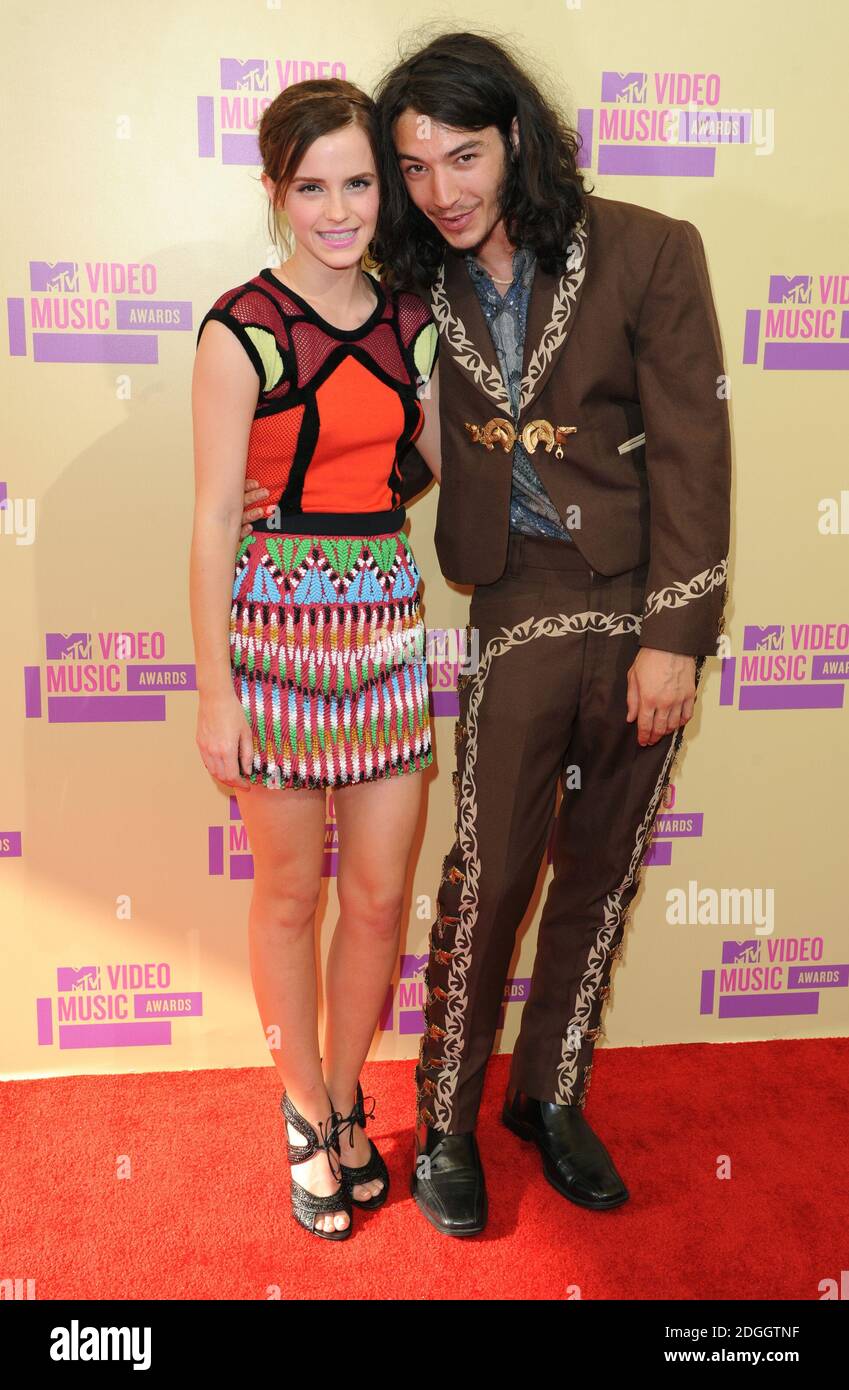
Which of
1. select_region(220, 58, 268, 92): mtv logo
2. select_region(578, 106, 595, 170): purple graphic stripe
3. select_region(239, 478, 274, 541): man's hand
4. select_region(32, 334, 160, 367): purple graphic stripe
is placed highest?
select_region(220, 58, 268, 92): mtv logo

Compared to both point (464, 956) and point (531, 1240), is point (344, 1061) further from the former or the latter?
point (531, 1240)

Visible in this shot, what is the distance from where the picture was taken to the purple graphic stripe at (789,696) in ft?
8.43

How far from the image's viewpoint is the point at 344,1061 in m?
2.12

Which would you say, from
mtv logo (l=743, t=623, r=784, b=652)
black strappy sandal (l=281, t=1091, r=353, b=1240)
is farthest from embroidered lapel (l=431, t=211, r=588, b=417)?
black strappy sandal (l=281, t=1091, r=353, b=1240)

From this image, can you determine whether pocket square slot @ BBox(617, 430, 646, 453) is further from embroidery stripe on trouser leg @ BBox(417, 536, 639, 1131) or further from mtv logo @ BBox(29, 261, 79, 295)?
mtv logo @ BBox(29, 261, 79, 295)

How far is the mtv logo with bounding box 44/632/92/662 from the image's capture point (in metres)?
2.36

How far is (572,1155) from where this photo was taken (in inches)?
85.9

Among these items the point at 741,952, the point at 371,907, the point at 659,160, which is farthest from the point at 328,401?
the point at 741,952

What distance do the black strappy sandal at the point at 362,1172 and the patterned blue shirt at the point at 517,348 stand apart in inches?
44.1

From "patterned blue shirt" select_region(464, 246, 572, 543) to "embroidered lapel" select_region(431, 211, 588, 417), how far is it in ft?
0.07

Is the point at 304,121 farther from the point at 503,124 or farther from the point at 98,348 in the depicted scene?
the point at 98,348

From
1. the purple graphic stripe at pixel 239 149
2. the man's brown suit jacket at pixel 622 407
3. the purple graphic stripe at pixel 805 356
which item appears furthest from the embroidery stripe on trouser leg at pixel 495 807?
the purple graphic stripe at pixel 239 149

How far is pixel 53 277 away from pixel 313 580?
0.88 m

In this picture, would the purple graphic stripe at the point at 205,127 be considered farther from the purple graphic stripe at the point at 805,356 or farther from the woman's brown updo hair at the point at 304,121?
the purple graphic stripe at the point at 805,356
